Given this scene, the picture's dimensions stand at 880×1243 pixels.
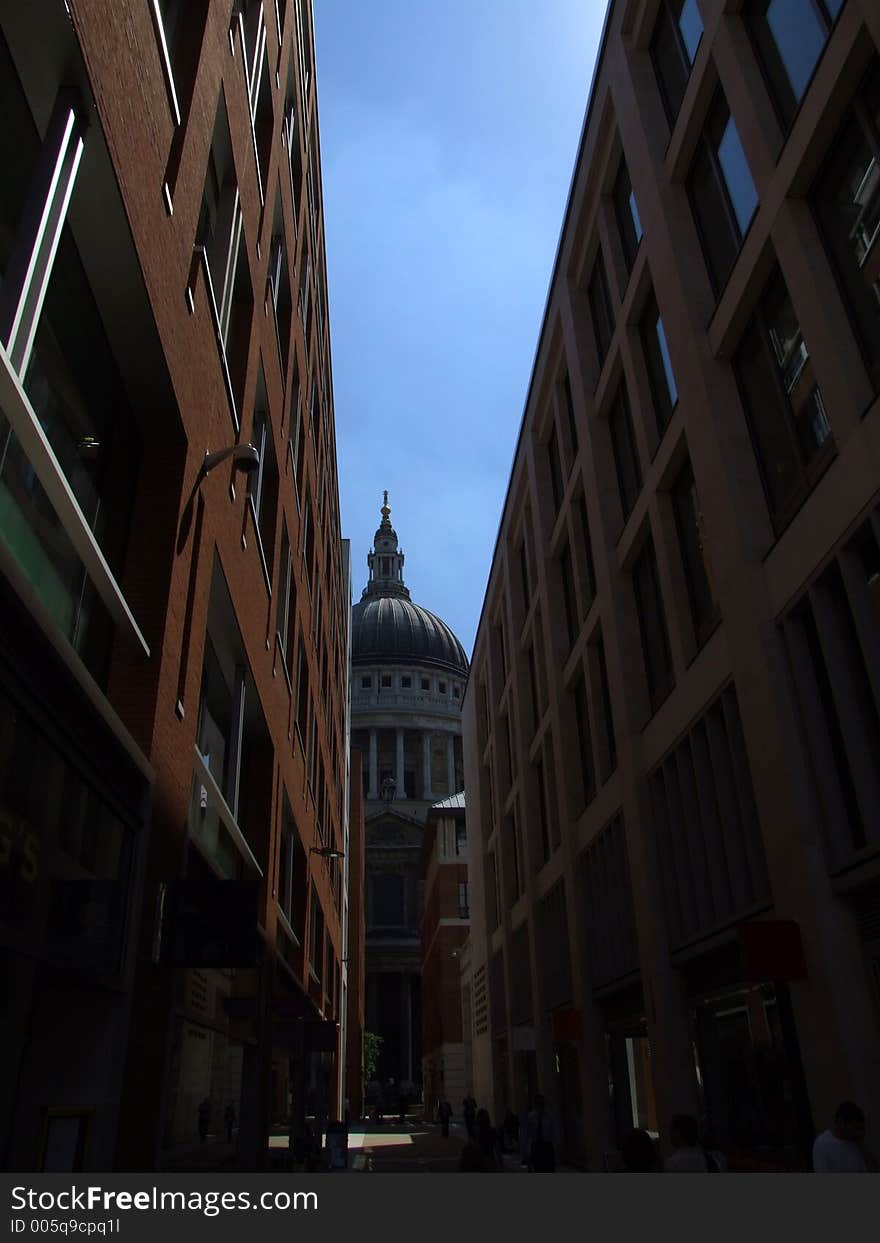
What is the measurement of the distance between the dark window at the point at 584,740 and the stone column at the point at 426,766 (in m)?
91.0

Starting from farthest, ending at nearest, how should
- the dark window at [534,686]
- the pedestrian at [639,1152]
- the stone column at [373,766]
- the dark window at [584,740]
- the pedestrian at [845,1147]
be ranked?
the stone column at [373,766], the dark window at [534,686], the dark window at [584,740], the pedestrian at [639,1152], the pedestrian at [845,1147]

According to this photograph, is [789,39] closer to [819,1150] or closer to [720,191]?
Answer: [720,191]

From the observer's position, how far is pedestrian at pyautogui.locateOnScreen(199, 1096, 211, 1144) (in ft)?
36.5

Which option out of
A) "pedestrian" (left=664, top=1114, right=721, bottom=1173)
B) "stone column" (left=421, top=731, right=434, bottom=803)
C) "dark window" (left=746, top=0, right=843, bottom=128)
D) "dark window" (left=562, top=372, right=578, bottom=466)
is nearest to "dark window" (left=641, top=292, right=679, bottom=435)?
"dark window" (left=746, top=0, right=843, bottom=128)

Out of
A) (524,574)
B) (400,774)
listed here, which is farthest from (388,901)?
(524,574)

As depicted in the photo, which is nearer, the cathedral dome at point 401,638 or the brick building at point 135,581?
the brick building at point 135,581

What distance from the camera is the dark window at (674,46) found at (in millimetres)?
15641

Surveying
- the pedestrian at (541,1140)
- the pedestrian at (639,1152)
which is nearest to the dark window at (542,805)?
the pedestrian at (541,1140)

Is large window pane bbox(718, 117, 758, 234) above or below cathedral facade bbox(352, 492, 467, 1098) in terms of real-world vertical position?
below

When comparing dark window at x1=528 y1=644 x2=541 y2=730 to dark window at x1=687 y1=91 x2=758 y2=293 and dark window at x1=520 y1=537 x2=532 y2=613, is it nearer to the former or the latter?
dark window at x1=520 y1=537 x2=532 y2=613

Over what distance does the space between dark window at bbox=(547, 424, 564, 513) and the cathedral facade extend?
218ft

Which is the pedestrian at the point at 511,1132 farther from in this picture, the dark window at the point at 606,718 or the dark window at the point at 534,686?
the dark window at the point at 606,718

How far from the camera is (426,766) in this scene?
380ft
